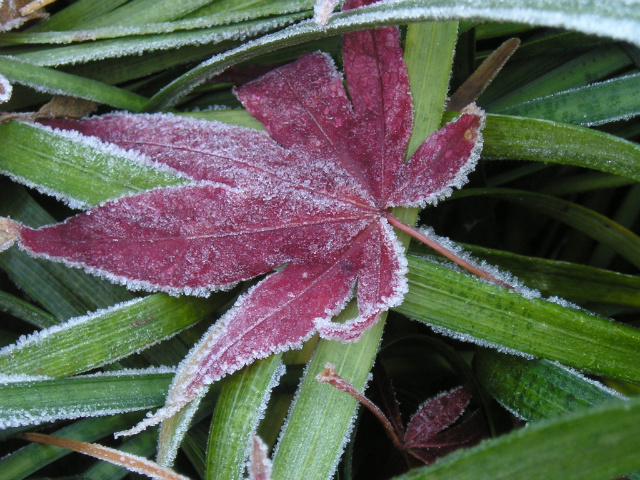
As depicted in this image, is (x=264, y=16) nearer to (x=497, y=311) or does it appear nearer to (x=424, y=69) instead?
(x=424, y=69)

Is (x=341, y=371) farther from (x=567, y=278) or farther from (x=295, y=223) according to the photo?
(x=567, y=278)

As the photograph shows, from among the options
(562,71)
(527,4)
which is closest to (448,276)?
(527,4)

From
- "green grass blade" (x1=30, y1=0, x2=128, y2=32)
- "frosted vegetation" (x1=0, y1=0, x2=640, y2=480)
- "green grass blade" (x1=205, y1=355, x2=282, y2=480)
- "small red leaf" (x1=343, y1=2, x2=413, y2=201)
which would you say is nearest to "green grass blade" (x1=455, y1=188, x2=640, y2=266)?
"frosted vegetation" (x1=0, y1=0, x2=640, y2=480)

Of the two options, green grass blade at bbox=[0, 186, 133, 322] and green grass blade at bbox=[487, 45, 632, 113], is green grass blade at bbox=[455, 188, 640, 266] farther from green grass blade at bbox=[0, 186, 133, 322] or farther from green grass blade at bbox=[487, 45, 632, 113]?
green grass blade at bbox=[0, 186, 133, 322]

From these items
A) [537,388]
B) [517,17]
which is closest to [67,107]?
[517,17]

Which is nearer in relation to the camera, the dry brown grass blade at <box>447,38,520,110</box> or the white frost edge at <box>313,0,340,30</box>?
the white frost edge at <box>313,0,340,30</box>
